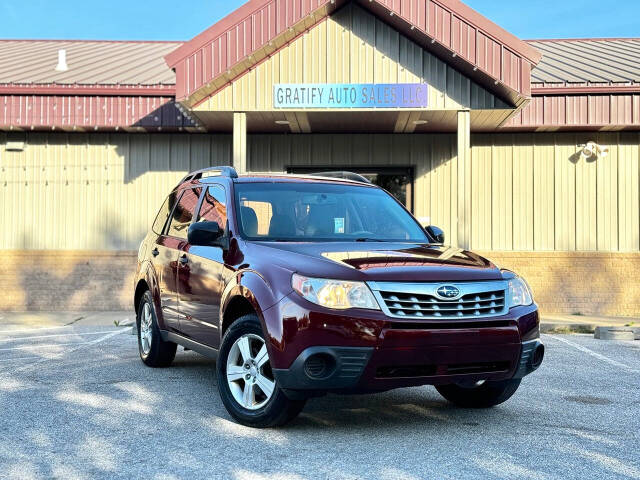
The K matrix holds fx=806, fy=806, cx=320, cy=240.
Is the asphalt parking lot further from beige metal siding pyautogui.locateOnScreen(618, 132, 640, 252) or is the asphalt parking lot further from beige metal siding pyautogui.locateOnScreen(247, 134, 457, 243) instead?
beige metal siding pyautogui.locateOnScreen(618, 132, 640, 252)

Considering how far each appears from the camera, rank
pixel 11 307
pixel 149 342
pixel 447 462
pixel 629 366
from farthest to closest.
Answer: pixel 11 307 < pixel 629 366 < pixel 149 342 < pixel 447 462

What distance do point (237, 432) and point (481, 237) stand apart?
11858mm

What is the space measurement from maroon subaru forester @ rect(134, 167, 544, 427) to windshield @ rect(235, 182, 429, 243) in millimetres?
14

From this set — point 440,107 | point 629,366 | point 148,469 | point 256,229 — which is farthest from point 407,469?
point 440,107

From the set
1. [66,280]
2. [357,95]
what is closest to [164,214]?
[357,95]

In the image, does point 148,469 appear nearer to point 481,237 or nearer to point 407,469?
point 407,469

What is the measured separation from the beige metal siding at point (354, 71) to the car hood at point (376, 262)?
797 centimetres

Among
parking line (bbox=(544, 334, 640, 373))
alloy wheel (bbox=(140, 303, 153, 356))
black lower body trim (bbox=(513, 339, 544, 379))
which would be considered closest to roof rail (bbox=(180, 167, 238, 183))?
alloy wheel (bbox=(140, 303, 153, 356))

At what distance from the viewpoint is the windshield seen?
20.1 ft

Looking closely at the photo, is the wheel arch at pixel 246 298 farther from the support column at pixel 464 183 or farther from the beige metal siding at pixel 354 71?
the beige metal siding at pixel 354 71

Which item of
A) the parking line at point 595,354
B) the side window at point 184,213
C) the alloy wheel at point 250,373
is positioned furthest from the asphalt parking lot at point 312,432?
the side window at point 184,213

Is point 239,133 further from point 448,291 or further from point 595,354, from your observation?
point 448,291

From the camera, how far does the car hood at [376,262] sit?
504cm

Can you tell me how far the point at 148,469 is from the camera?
440cm
